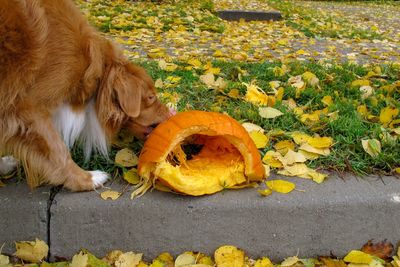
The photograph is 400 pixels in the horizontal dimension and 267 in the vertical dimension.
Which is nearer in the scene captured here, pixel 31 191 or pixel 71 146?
pixel 31 191

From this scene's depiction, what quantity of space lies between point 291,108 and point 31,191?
200 cm

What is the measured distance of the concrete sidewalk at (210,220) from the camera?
249 cm

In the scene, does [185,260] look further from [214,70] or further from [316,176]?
[214,70]

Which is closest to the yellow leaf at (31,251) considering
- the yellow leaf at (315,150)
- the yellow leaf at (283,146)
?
the yellow leaf at (283,146)

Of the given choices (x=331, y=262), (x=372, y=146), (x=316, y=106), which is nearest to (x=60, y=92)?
(x=331, y=262)

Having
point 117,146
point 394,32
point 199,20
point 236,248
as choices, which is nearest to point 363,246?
point 236,248

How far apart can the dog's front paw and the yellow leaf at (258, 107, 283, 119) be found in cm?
123

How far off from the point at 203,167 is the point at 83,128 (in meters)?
0.76

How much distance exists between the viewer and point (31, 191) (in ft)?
8.45

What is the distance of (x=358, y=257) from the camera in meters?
2.50

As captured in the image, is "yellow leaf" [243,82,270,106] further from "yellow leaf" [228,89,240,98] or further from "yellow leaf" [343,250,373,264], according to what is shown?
"yellow leaf" [343,250,373,264]

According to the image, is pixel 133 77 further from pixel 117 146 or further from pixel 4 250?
pixel 4 250

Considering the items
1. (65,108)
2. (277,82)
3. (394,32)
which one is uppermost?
(65,108)

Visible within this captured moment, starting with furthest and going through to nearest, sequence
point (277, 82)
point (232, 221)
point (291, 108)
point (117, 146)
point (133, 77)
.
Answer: point (277, 82), point (291, 108), point (117, 146), point (133, 77), point (232, 221)
